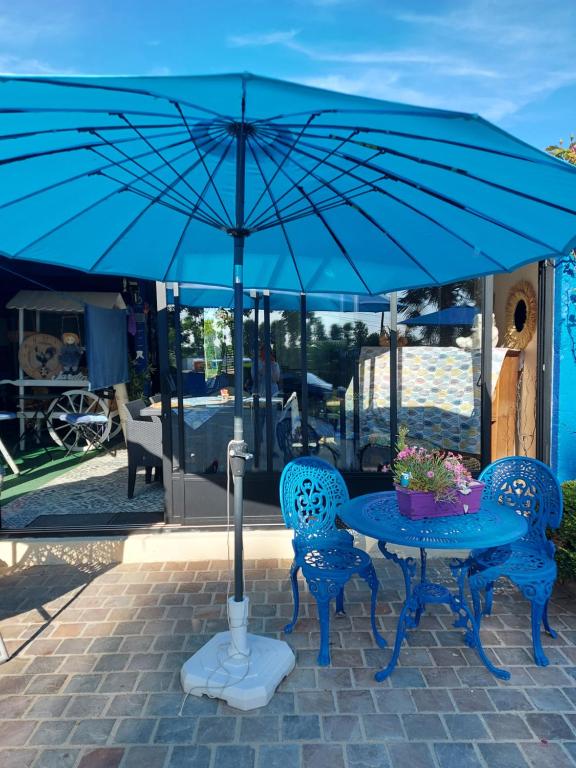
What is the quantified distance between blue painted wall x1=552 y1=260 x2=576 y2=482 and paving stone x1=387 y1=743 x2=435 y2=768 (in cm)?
281

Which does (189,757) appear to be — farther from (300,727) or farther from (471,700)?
(471,700)

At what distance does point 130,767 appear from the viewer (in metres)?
1.98

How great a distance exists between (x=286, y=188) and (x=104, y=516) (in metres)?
3.43

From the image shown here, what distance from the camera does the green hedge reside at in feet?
10.6

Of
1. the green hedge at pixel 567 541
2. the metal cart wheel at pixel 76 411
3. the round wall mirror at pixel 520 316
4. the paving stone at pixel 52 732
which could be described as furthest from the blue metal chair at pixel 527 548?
the metal cart wheel at pixel 76 411

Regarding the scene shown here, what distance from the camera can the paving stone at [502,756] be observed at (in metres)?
1.99

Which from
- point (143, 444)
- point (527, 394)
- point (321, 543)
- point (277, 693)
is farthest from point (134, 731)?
point (527, 394)

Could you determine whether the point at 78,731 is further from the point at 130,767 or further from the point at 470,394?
the point at 470,394

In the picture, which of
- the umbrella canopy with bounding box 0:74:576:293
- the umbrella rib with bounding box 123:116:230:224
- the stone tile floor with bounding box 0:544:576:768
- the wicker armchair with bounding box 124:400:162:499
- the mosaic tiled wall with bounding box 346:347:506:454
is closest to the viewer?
the umbrella canopy with bounding box 0:74:576:293

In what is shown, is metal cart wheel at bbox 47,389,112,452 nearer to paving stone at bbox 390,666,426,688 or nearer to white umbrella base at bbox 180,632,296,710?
white umbrella base at bbox 180,632,296,710

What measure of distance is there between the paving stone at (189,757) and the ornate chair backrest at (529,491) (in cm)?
216

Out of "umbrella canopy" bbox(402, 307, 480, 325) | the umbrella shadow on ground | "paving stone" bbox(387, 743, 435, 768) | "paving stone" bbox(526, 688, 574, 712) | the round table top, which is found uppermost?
"umbrella canopy" bbox(402, 307, 480, 325)

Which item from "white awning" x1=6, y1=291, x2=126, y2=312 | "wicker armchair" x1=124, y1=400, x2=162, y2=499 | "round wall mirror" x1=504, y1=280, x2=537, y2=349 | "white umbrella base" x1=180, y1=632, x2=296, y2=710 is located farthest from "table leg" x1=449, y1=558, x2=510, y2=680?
"white awning" x1=6, y1=291, x2=126, y2=312

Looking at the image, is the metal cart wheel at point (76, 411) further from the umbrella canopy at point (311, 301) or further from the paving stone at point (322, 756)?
the paving stone at point (322, 756)
